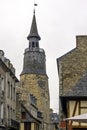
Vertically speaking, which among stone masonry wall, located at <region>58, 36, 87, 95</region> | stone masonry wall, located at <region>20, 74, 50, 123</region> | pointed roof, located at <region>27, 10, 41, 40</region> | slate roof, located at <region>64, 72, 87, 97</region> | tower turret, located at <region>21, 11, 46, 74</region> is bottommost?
slate roof, located at <region>64, 72, 87, 97</region>

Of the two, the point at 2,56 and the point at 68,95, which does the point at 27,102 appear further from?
the point at 68,95

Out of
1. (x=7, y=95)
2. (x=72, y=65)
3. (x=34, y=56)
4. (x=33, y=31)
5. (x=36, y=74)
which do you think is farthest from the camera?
(x=33, y=31)

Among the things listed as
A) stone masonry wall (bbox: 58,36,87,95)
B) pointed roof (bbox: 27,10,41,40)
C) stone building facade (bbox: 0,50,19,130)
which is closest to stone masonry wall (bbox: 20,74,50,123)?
pointed roof (bbox: 27,10,41,40)

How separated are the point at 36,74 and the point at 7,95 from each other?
43417 millimetres

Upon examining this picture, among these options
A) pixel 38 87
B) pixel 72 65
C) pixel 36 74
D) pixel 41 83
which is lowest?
pixel 72 65

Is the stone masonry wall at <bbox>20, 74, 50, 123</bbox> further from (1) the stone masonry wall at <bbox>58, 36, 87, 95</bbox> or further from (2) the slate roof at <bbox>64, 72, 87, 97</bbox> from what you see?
(2) the slate roof at <bbox>64, 72, 87, 97</bbox>

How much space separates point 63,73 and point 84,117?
21125 millimetres

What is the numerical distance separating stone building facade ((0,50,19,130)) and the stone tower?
32.5m

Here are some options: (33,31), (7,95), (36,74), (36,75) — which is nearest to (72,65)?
(7,95)

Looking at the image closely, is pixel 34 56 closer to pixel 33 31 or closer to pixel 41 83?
pixel 33 31

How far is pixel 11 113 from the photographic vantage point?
2185 inches

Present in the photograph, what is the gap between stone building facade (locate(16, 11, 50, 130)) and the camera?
303 ft

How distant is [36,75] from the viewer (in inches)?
3767

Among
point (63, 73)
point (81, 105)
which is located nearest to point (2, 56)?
point (63, 73)
